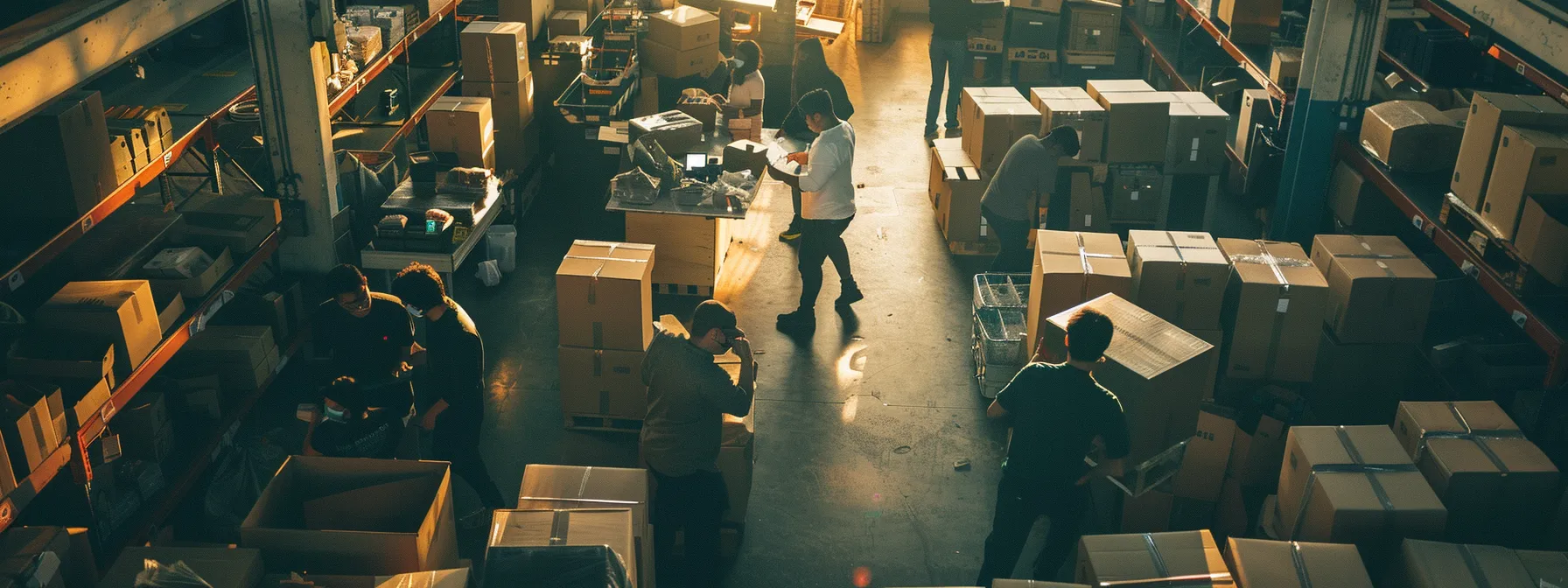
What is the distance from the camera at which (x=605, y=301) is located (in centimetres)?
646

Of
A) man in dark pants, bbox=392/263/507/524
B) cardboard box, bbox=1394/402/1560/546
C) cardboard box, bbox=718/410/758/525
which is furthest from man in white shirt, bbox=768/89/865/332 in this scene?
cardboard box, bbox=1394/402/1560/546

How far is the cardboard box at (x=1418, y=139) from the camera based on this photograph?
23.6ft

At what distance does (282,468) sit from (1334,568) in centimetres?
393

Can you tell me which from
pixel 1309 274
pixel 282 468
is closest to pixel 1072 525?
pixel 1309 274

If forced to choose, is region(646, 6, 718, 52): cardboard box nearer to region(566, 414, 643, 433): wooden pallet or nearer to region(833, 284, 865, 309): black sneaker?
region(833, 284, 865, 309): black sneaker

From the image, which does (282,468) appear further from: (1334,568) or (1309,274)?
→ (1309,274)

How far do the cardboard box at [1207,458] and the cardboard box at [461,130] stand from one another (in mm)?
5436

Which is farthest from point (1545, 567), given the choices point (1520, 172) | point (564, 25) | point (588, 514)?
point (564, 25)

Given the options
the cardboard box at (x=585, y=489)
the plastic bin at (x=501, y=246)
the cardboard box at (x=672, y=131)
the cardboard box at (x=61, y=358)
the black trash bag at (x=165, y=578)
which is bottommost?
the plastic bin at (x=501, y=246)

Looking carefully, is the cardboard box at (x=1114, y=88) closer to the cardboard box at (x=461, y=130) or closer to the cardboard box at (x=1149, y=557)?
the cardboard box at (x=461, y=130)

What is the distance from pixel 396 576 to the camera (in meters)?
3.94

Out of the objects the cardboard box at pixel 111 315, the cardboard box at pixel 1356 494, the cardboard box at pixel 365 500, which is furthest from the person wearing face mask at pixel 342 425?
the cardboard box at pixel 1356 494

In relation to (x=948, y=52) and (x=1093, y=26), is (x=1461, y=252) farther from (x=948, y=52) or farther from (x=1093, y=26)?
(x=1093, y=26)

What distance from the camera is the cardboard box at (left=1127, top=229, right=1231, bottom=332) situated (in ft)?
21.1
